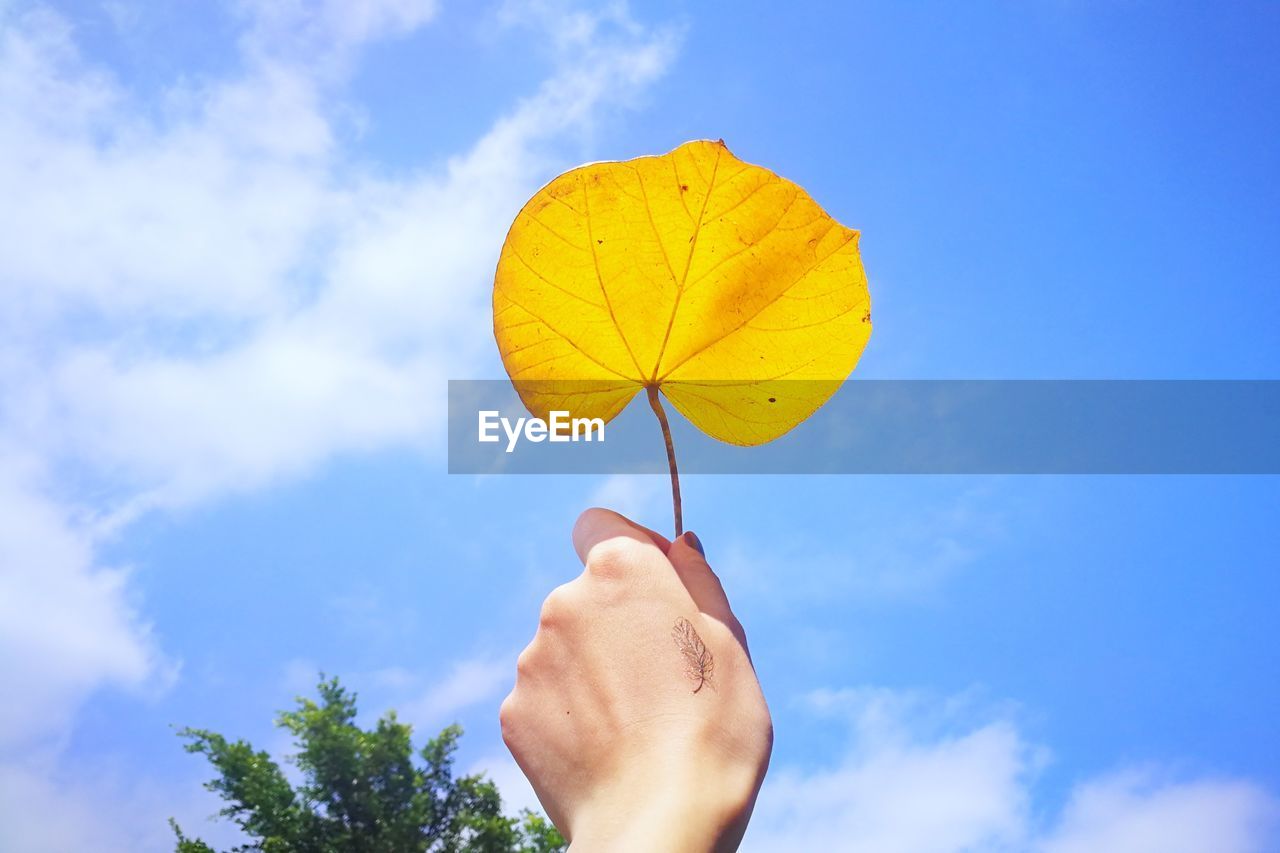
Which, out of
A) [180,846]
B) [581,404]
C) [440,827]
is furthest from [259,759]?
[581,404]

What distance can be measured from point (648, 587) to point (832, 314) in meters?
0.52

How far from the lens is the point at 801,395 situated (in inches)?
55.8

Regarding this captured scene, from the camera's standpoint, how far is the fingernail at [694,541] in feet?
4.09

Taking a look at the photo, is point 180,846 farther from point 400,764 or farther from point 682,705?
point 682,705

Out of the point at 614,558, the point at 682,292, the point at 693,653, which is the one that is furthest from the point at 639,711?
the point at 682,292

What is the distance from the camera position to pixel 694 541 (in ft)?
4.12

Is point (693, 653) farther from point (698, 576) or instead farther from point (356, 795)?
point (356, 795)

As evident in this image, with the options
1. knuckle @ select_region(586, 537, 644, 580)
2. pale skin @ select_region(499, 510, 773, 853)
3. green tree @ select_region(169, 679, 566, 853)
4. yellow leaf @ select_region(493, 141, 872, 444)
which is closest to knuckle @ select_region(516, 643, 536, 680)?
pale skin @ select_region(499, 510, 773, 853)

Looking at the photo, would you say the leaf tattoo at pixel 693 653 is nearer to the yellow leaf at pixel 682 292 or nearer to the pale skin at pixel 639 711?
the pale skin at pixel 639 711

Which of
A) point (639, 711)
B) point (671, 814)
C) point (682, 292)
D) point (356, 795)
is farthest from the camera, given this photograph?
point (356, 795)

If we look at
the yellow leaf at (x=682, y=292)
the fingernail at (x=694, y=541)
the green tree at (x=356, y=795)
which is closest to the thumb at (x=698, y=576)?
the fingernail at (x=694, y=541)

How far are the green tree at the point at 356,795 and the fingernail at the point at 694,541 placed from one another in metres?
11.3

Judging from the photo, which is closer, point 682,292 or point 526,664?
point 526,664

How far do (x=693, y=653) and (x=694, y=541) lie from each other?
0.22 m
